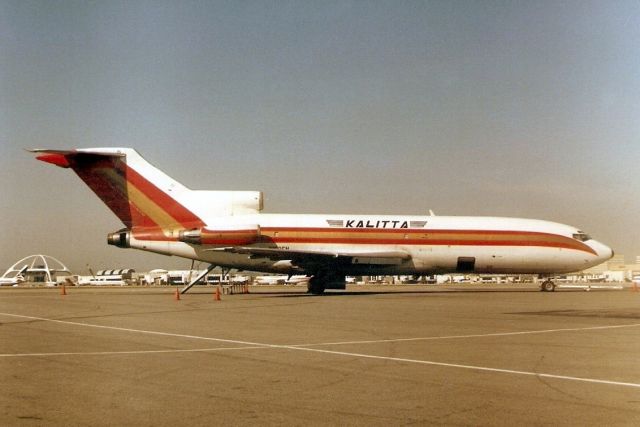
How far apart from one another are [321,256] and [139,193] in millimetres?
10474

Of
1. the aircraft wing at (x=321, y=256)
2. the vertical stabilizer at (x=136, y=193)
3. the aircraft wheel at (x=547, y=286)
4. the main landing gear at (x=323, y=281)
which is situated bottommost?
the aircraft wheel at (x=547, y=286)

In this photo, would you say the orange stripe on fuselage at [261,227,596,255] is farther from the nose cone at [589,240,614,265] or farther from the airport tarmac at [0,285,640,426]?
the airport tarmac at [0,285,640,426]

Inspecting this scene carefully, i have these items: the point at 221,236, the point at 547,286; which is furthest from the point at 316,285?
the point at 547,286

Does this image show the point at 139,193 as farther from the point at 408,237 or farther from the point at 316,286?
the point at 408,237

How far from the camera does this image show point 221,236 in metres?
33.2

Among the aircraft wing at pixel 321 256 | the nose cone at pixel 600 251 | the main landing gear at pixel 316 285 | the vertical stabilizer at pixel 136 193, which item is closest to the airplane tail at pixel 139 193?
the vertical stabilizer at pixel 136 193

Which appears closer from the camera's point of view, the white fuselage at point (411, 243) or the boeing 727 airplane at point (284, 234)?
the boeing 727 airplane at point (284, 234)

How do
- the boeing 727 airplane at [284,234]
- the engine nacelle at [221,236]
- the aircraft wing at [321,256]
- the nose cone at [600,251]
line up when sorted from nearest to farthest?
the aircraft wing at [321,256]
the engine nacelle at [221,236]
the boeing 727 airplane at [284,234]
the nose cone at [600,251]

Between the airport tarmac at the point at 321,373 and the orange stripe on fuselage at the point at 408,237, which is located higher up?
the orange stripe on fuselage at the point at 408,237

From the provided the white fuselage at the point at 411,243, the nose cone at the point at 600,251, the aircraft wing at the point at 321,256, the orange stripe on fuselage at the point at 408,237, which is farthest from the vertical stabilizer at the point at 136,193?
the nose cone at the point at 600,251

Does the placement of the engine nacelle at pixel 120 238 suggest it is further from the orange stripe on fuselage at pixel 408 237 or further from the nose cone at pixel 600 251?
the nose cone at pixel 600 251

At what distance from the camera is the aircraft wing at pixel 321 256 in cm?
3216

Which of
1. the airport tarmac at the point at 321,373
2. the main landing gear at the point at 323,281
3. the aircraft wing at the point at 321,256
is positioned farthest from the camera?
the main landing gear at the point at 323,281

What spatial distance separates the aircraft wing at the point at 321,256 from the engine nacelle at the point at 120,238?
17.5 feet
